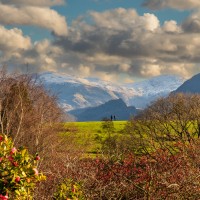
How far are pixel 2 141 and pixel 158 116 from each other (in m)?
34.7

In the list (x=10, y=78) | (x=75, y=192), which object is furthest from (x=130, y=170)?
(x=10, y=78)

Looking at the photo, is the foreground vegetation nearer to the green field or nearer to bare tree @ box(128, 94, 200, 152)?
bare tree @ box(128, 94, 200, 152)

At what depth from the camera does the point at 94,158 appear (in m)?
34.0

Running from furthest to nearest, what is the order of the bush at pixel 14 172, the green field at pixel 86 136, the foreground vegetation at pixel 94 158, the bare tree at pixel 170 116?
the bare tree at pixel 170 116 → the green field at pixel 86 136 → the foreground vegetation at pixel 94 158 → the bush at pixel 14 172

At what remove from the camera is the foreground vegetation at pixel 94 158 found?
23.4 feet

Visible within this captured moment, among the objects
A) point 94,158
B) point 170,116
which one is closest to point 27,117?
point 94,158

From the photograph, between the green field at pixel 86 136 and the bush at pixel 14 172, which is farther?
the green field at pixel 86 136

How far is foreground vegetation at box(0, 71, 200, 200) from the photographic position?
712 cm

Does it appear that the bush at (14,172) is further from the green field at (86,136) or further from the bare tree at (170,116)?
the bare tree at (170,116)

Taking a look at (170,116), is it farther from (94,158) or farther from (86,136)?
(86,136)

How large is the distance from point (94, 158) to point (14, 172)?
1085 inches

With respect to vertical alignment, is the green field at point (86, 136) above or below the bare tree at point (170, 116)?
below

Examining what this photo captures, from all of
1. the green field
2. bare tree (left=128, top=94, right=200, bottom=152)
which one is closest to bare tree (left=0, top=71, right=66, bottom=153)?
the green field

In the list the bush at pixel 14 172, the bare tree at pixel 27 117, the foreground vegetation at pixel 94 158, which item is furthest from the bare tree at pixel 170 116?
the bush at pixel 14 172
